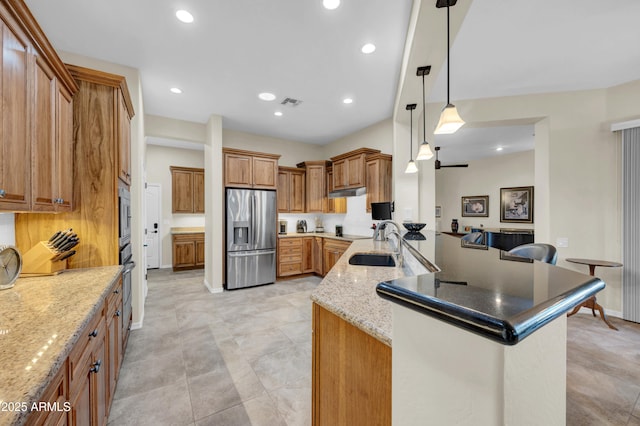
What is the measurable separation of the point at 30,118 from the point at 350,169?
3.91 m

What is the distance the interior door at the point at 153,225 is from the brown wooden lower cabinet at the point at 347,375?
20.0ft

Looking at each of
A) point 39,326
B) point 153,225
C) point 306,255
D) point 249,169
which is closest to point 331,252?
point 306,255

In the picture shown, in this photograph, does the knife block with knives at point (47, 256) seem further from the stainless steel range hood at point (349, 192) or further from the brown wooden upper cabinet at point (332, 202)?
the brown wooden upper cabinet at point (332, 202)

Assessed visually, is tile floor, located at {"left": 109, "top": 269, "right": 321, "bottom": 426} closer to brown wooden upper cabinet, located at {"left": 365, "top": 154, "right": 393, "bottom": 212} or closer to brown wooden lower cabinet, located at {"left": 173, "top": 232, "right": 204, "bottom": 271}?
brown wooden lower cabinet, located at {"left": 173, "top": 232, "right": 204, "bottom": 271}

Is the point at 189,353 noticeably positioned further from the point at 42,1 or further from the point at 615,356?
the point at 615,356

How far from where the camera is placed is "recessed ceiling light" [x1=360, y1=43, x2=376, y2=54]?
2471 millimetres

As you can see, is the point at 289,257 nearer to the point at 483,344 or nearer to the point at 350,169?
the point at 350,169

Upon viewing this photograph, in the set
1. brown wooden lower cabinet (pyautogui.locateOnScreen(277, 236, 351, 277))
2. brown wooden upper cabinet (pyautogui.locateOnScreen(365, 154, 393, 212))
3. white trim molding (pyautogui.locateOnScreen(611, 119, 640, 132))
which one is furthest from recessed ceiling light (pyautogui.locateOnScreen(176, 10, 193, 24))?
white trim molding (pyautogui.locateOnScreen(611, 119, 640, 132))

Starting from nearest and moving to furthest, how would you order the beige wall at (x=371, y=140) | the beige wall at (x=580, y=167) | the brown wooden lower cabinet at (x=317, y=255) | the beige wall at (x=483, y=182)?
the beige wall at (x=580, y=167) < the beige wall at (x=371, y=140) < the brown wooden lower cabinet at (x=317, y=255) < the beige wall at (x=483, y=182)

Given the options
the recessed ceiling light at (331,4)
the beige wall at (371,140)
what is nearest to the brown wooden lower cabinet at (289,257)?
the beige wall at (371,140)

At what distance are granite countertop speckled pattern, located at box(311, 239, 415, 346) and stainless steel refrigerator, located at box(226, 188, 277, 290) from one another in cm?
303

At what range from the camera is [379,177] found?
4.17m

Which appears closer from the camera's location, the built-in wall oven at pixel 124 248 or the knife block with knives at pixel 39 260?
the knife block with knives at pixel 39 260

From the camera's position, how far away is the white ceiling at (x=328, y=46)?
206 cm
